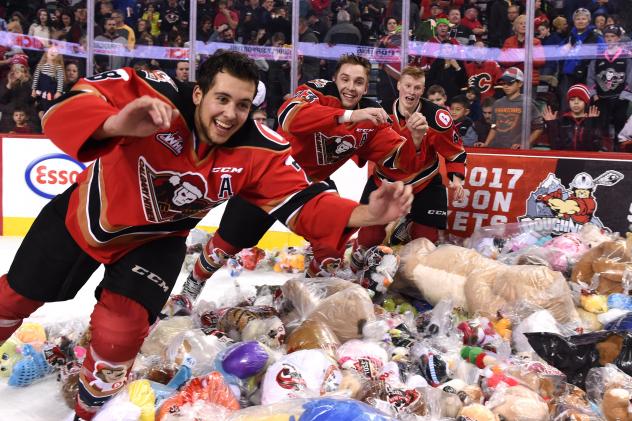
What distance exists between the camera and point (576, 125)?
5.62 meters

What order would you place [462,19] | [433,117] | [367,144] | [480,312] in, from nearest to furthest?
[480,312]
[367,144]
[433,117]
[462,19]

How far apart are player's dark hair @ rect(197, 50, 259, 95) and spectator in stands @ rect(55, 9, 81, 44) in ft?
16.8

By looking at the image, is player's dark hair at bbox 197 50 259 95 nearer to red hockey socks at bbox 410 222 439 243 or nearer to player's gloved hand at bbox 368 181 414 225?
player's gloved hand at bbox 368 181 414 225

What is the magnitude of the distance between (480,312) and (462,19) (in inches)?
147

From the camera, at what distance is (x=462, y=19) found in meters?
6.31

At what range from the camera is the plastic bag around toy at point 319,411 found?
5.61 ft

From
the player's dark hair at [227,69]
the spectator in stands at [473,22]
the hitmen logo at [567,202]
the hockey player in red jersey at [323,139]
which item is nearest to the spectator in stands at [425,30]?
the spectator in stands at [473,22]

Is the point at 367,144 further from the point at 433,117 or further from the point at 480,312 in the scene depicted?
the point at 480,312

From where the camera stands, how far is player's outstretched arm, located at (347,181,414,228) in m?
1.99

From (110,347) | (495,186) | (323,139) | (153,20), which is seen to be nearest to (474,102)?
(495,186)

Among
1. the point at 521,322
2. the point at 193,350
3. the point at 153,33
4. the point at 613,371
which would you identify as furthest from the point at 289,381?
the point at 153,33

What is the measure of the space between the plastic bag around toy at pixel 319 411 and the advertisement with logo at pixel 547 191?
11.6 ft

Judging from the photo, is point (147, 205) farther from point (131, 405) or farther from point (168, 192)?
point (131, 405)

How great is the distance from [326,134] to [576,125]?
9.08ft
